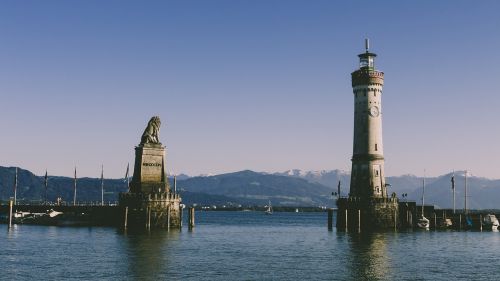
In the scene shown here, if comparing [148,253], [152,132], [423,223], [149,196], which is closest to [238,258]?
[148,253]

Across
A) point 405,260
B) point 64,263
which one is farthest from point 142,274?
point 405,260

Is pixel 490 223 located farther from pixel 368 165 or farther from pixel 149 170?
pixel 149 170

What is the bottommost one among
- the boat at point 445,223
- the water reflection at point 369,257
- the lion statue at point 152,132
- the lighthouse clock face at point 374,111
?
the water reflection at point 369,257

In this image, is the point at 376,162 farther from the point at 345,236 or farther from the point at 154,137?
the point at 154,137

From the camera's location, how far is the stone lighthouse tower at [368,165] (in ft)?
387

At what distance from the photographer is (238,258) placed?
76000 millimetres

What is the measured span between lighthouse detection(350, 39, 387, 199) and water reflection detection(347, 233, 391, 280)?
1071cm

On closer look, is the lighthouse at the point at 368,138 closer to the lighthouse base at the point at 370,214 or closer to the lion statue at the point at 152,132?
the lighthouse base at the point at 370,214

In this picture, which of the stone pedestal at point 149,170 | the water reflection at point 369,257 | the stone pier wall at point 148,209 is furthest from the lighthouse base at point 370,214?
the stone pedestal at point 149,170

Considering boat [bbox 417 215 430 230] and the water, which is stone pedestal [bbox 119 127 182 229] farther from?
boat [bbox 417 215 430 230]

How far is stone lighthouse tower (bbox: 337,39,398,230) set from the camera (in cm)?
11806

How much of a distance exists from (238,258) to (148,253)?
36.5 ft

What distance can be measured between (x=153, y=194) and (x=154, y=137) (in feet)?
37.1

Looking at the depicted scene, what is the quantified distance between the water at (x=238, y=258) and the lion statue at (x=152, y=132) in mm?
19465
